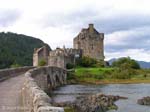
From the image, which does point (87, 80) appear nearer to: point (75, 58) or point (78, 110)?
point (75, 58)

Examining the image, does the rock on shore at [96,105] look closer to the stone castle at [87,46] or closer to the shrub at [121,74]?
the shrub at [121,74]

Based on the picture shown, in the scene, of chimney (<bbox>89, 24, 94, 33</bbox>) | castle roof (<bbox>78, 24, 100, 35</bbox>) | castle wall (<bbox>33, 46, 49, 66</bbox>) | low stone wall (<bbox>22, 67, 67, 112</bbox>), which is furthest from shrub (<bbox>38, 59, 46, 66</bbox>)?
chimney (<bbox>89, 24, 94, 33</bbox>)

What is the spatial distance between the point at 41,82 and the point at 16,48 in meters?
92.4

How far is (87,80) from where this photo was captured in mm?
76125

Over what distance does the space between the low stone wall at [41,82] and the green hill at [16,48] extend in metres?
32.8

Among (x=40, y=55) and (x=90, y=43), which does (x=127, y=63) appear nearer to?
(x=90, y=43)

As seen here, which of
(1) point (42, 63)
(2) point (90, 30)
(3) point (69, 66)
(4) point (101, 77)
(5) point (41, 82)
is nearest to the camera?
(5) point (41, 82)

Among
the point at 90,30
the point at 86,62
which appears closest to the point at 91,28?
the point at 90,30

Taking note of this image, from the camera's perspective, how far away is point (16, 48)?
132 meters

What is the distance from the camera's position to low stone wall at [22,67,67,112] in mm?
9820

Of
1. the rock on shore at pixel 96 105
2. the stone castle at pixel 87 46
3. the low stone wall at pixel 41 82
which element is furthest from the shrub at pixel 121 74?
the rock on shore at pixel 96 105

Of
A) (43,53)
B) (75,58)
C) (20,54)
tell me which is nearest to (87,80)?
(75,58)

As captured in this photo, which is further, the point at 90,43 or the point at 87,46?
the point at 90,43

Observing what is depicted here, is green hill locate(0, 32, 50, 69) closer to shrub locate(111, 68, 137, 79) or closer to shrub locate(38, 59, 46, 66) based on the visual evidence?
shrub locate(38, 59, 46, 66)
